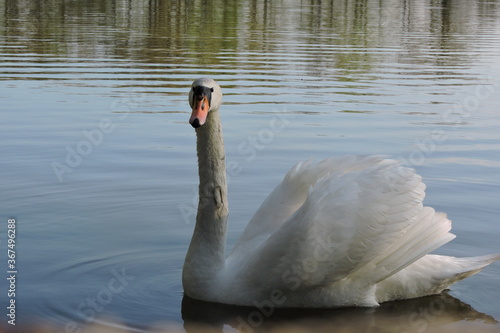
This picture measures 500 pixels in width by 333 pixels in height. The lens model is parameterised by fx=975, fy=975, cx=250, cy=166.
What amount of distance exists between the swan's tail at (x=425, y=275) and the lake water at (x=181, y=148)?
5.3 inches

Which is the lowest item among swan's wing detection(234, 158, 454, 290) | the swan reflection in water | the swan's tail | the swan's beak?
the swan reflection in water

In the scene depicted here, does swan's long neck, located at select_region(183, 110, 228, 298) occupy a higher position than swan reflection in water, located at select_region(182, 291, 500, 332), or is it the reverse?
swan's long neck, located at select_region(183, 110, 228, 298)

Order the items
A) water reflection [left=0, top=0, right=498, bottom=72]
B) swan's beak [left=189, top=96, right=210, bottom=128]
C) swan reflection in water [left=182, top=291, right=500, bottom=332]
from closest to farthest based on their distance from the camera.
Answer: swan's beak [left=189, top=96, right=210, bottom=128] → swan reflection in water [left=182, top=291, right=500, bottom=332] → water reflection [left=0, top=0, right=498, bottom=72]

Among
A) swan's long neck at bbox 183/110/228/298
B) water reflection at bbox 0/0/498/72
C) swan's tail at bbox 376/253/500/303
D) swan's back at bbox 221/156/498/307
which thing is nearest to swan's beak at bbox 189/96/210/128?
swan's long neck at bbox 183/110/228/298

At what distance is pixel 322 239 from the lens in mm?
7301

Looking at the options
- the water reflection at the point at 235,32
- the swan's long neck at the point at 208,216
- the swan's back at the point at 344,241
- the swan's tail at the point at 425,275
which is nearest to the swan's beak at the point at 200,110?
the swan's long neck at the point at 208,216

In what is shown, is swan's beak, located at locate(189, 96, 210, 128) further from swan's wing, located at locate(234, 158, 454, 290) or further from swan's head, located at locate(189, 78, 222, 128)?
swan's wing, located at locate(234, 158, 454, 290)

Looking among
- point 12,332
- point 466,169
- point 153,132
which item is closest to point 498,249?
point 466,169

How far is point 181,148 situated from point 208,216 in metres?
5.93

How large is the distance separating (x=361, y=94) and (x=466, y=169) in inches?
311

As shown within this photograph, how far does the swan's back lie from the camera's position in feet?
24.0

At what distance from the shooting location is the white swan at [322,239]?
7.34 meters

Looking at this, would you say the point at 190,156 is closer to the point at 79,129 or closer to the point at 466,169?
the point at 79,129

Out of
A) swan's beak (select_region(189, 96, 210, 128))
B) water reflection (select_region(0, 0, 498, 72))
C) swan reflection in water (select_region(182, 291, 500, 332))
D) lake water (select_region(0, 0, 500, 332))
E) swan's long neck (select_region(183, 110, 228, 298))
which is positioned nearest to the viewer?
swan's beak (select_region(189, 96, 210, 128))
